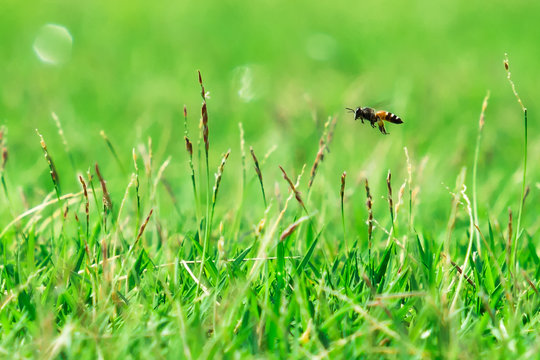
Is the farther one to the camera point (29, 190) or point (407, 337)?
point (29, 190)

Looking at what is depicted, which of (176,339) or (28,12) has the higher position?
(28,12)

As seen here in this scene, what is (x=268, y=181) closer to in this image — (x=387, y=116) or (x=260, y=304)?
(x=387, y=116)

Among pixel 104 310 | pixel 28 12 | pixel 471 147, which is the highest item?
pixel 28 12

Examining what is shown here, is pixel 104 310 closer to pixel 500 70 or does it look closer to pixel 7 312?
pixel 7 312

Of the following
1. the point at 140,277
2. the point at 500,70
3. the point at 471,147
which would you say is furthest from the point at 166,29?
the point at 140,277

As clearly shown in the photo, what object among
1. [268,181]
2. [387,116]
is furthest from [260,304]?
[268,181]

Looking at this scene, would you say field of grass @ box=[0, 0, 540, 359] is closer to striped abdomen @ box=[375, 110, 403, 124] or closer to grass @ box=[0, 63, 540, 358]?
grass @ box=[0, 63, 540, 358]

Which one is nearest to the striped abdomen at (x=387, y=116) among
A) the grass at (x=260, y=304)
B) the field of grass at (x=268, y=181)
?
the field of grass at (x=268, y=181)
